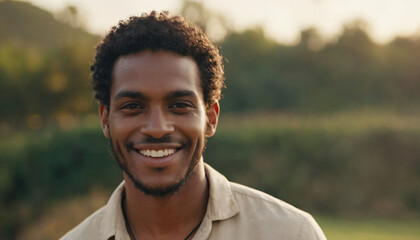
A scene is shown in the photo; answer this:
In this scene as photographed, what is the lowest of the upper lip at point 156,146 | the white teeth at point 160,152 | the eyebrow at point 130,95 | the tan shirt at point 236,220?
the tan shirt at point 236,220

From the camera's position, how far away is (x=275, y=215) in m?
2.74

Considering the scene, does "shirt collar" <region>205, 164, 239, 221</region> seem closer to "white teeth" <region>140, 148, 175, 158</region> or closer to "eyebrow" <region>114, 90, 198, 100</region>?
"white teeth" <region>140, 148, 175, 158</region>

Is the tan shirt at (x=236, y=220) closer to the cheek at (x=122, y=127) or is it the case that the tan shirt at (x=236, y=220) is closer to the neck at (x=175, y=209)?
the neck at (x=175, y=209)

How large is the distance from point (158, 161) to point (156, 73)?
0.46 meters

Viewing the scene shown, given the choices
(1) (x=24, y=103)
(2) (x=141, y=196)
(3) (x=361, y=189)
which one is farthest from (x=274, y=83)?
(2) (x=141, y=196)

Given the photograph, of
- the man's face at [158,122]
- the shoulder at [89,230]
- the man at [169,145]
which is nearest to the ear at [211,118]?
the man at [169,145]

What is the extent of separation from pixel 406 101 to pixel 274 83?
8.45m

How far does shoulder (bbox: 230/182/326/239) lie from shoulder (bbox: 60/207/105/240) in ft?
2.73

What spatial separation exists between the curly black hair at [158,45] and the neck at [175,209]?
48 centimetres

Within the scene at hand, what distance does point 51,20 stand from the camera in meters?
49.5

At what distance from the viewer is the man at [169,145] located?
2.67 meters

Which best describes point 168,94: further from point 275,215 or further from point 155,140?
point 275,215

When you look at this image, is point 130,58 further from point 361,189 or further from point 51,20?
point 51,20

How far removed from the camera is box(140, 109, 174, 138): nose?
2621 mm
